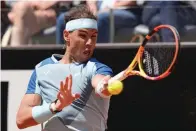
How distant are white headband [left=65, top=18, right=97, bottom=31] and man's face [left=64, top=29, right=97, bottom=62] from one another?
24 millimetres

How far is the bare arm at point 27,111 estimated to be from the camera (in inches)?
126

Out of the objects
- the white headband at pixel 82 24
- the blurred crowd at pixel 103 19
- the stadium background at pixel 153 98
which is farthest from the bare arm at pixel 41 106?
the blurred crowd at pixel 103 19

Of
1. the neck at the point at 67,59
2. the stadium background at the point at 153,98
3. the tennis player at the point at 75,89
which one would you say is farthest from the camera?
the stadium background at the point at 153,98

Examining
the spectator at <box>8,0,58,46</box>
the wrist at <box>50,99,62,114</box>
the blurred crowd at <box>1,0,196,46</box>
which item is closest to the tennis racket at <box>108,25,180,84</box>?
the wrist at <box>50,99,62,114</box>

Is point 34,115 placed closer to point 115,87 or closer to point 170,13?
point 115,87

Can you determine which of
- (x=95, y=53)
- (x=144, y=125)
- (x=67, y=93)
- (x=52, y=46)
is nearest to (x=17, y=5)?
(x=52, y=46)

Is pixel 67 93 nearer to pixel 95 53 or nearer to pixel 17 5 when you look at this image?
pixel 95 53

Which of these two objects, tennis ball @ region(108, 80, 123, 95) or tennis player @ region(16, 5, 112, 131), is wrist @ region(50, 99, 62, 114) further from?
tennis ball @ region(108, 80, 123, 95)

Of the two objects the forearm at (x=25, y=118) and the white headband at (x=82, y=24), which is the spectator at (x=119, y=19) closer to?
the white headband at (x=82, y=24)

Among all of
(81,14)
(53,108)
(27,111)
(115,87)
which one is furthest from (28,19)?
(115,87)

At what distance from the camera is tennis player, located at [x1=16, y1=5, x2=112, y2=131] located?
316 cm

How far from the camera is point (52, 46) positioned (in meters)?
4.97

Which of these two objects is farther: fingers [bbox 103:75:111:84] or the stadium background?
the stadium background

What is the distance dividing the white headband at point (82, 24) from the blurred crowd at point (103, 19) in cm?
166
